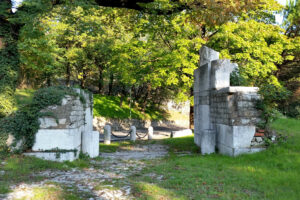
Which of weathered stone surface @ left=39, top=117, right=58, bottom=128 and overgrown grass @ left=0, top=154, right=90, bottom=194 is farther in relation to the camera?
weathered stone surface @ left=39, top=117, right=58, bottom=128

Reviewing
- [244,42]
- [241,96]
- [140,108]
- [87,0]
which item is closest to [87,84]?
[140,108]

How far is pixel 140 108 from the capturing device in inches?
1150

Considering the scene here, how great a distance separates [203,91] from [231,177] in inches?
215

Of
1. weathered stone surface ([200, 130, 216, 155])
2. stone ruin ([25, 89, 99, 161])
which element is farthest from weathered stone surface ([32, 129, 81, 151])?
weathered stone surface ([200, 130, 216, 155])

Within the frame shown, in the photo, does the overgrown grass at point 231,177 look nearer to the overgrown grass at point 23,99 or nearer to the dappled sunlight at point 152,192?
the dappled sunlight at point 152,192

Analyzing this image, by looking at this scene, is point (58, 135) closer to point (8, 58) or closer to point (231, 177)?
point (8, 58)

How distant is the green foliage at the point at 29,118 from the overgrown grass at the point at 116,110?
15.6 m

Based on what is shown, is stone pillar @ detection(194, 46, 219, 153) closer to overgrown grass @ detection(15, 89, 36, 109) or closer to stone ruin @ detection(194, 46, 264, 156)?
stone ruin @ detection(194, 46, 264, 156)

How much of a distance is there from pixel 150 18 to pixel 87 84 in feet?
65.0

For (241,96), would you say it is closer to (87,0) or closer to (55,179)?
(55,179)

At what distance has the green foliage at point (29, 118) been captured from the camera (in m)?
7.25

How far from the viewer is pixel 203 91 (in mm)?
10773

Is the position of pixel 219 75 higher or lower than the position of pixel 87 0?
lower

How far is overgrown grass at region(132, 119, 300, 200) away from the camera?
185 inches
